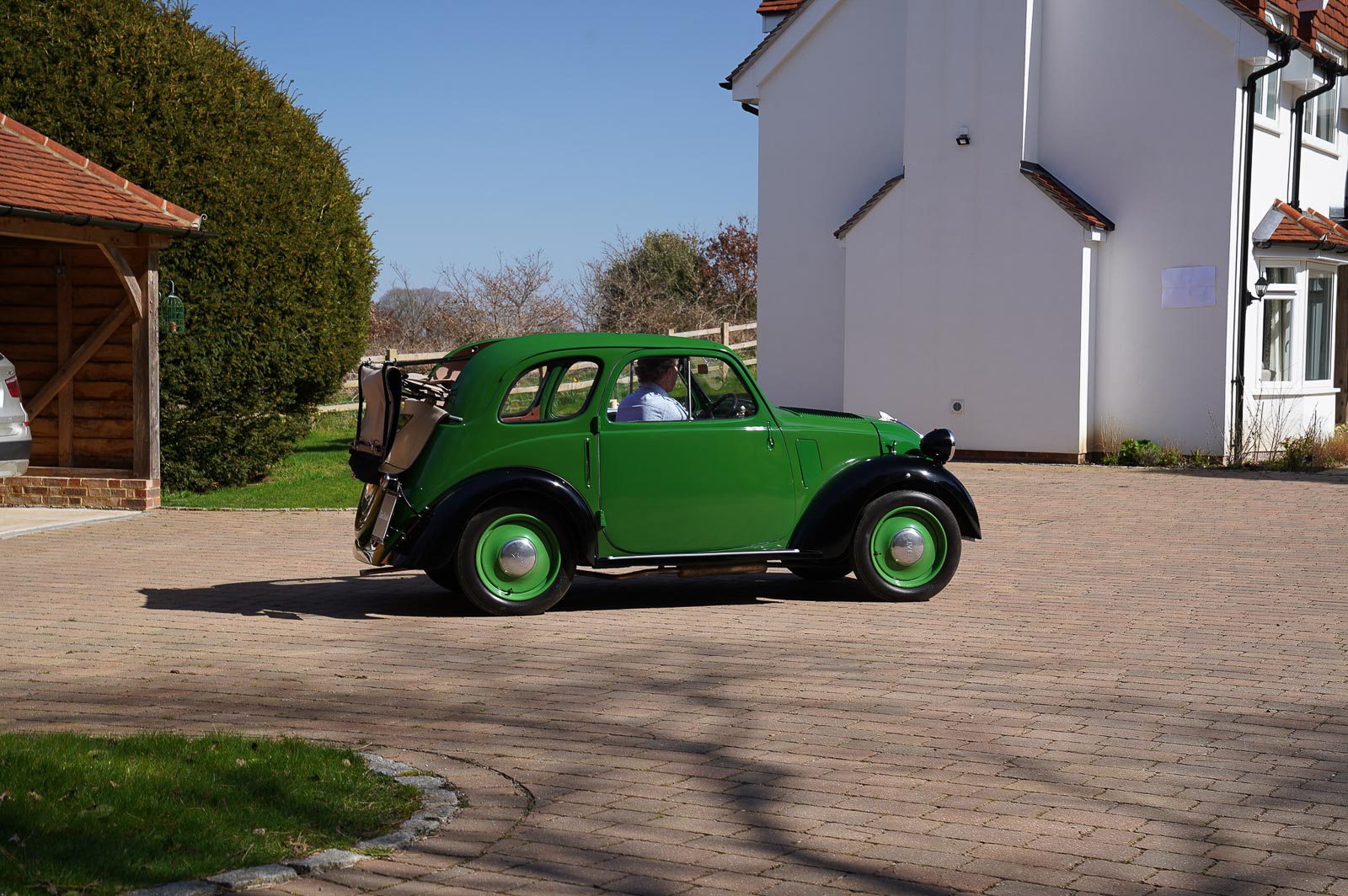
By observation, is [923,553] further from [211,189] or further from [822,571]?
[211,189]

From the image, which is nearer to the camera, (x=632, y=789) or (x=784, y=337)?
(x=632, y=789)

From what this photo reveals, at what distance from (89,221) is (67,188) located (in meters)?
0.74

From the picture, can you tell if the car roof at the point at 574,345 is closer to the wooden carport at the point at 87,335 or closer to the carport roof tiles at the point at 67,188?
the carport roof tiles at the point at 67,188

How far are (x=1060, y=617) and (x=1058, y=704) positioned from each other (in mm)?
2493

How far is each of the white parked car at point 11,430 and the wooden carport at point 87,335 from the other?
3914mm

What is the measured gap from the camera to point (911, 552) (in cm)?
977

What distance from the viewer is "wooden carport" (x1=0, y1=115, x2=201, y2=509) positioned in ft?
48.1

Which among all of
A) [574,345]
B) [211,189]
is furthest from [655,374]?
[211,189]

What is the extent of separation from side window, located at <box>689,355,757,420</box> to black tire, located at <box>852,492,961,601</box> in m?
1.07

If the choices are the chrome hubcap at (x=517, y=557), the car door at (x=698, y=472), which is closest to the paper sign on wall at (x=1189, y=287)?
the car door at (x=698, y=472)

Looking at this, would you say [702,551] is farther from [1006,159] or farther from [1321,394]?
[1321,394]

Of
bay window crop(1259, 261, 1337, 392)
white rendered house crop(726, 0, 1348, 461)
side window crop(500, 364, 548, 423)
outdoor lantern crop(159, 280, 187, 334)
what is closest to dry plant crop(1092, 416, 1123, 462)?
white rendered house crop(726, 0, 1348, 461)

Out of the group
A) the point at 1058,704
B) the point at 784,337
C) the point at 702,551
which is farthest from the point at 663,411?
the point at 784,337

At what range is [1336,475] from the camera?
60.7 feet
